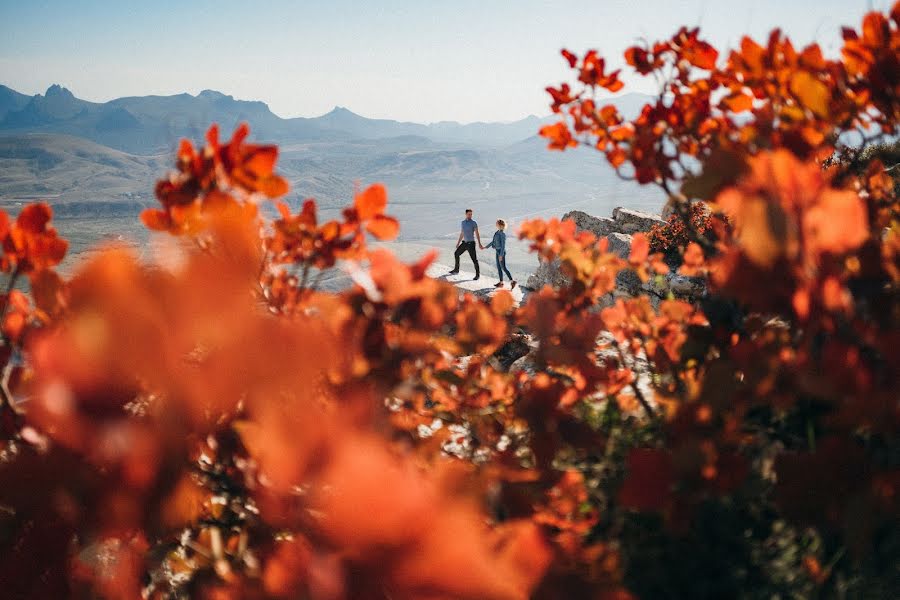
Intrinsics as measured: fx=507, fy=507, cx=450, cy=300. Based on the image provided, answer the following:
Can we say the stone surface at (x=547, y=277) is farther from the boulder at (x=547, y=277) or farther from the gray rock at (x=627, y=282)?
the gray rock at (x=627, y=282)

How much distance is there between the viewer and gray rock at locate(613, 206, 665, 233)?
1185 cm

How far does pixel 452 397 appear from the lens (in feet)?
4.31

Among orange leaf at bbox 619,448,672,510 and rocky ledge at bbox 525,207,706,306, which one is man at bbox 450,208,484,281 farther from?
orange leaf at bbox 619,448,672,510

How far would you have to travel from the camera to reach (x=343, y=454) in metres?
0.32

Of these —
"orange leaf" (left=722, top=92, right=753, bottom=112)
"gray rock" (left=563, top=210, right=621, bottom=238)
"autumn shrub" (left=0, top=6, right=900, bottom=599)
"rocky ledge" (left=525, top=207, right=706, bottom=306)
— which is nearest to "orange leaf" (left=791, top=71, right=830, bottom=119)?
"autumn shrub" (left=0, top=6, right=900, bottom=599)

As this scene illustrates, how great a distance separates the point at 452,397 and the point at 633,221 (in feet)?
38.4

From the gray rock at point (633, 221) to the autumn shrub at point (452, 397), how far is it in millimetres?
10934

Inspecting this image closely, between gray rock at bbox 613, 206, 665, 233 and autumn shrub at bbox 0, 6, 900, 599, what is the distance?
10.9 metres

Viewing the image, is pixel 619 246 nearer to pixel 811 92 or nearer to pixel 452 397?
pixel 452 397

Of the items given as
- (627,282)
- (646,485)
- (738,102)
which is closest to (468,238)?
(627,282)

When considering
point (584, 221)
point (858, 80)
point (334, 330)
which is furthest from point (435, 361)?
point (584, 221)

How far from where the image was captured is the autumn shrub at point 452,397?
0.34m

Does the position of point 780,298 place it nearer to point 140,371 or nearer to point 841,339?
point 841,339

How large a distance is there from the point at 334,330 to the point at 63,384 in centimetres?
38
